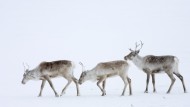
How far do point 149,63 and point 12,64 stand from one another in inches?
838

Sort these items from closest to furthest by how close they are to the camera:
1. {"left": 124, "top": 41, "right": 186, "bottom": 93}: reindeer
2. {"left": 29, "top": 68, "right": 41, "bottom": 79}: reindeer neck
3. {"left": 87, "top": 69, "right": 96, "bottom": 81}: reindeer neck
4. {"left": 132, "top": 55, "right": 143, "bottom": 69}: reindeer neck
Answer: {"left": 124, "top": 41, "right": 186, "bottom": 93}: reindeer → {"left": 87, "top": 69, "right": 96, "bottom": 81}: reindeer neck → {"left": 29, "top": 68, "right": 41, "bottom": 79}: reindeer neck → {"left": 132, "top": 55, "right": 143, "bottom": 69}: reindeer neck

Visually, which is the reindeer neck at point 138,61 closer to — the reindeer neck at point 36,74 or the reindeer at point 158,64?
the reindeer at point 158,64

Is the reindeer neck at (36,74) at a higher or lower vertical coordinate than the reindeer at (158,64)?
lower

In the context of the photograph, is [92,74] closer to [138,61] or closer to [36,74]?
[138,61]

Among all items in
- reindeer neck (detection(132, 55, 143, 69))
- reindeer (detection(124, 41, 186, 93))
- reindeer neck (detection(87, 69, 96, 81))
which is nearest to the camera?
reindeer (detection(124, 41, 186, 93))

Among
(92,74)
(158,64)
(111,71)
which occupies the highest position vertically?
(158,64)

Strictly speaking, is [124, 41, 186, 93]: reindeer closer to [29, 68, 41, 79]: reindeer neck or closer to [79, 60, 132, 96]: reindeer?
[79, 60, 132, 96]: reindeer

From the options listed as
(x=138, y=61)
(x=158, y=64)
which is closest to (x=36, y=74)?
(x=138, y=61)

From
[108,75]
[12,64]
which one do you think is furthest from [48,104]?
[12,64]

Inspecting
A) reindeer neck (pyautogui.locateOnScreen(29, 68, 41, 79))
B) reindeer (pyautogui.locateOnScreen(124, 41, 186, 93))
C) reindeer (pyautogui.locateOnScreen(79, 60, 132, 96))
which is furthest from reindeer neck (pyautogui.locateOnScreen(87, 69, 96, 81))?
reindeer neck (pyautogui.locateOnScreen(29, 68, 41, 79))

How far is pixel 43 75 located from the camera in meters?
18.3

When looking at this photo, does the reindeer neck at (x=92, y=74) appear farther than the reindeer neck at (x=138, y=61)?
No

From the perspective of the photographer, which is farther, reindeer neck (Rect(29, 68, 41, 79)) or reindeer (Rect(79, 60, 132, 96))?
reindeer neck (Rect(29, 68, 41, 79))

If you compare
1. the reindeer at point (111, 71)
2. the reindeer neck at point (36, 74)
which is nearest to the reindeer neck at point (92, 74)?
the reindeer at point (111, 71)
